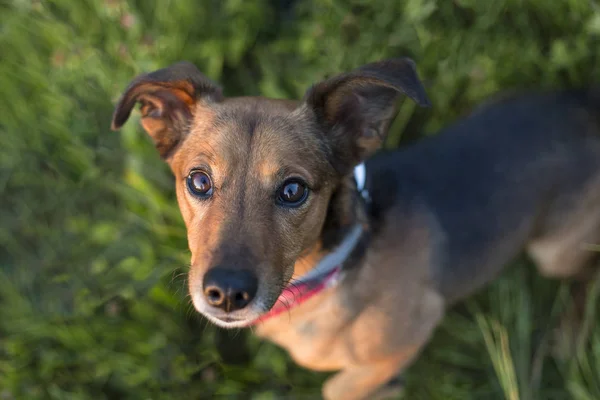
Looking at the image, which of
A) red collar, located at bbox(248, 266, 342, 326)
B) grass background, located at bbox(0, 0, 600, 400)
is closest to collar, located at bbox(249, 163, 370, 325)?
red collar, located at bbox(248, 266, 342, 326)

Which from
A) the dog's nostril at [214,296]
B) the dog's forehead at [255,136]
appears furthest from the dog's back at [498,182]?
the dog's nostril at [214,296]

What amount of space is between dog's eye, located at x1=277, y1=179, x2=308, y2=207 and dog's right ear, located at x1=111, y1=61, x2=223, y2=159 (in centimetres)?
67

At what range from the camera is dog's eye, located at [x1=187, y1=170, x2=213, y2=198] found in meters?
2.57

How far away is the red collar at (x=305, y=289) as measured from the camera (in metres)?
2.85

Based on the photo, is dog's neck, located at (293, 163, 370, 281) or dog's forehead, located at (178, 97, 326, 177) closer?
dog's forehead, located at (178, 97, 326, 177)

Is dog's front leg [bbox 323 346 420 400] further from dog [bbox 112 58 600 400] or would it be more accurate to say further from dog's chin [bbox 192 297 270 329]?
dog's chin [bbox 192 297 270 329]

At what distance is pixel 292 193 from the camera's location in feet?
8.39

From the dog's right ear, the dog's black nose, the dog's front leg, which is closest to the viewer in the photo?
the dog's black nose

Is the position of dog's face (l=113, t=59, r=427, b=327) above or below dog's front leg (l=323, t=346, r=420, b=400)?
above

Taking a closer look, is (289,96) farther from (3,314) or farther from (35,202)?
(3,314)

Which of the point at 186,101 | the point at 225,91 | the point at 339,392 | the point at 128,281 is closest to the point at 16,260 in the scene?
the point at 128,281

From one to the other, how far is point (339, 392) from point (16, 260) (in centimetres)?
283

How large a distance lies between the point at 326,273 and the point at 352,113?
33.2 inches

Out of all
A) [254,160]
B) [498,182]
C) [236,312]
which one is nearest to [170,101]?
[254,160]
